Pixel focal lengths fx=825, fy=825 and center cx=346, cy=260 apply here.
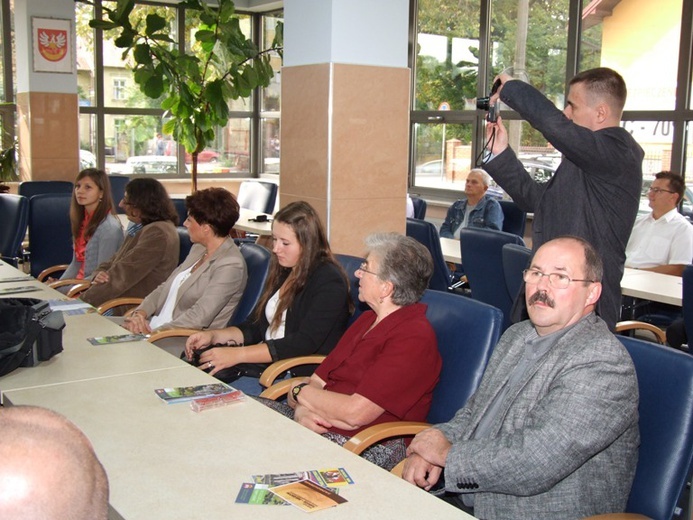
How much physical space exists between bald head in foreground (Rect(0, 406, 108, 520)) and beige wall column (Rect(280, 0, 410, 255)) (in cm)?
371

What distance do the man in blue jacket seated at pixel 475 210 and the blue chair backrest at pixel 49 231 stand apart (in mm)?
3010

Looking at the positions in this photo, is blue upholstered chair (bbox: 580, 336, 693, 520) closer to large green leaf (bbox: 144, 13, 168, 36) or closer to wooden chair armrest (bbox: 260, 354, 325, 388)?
wooden chair armrest (bbox: 260, 354, 325, 388)

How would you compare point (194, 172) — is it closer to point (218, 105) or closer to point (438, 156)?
point (218, 105)

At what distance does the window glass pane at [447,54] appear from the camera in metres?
8.59

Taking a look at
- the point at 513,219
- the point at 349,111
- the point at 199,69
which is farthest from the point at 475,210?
the point at 199,69

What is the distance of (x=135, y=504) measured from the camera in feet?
5.42

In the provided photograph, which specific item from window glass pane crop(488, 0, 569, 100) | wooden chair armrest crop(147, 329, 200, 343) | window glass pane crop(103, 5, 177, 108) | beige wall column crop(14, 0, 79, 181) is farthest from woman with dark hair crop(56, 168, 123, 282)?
window glass pane crop(103, 5, 177, 108)

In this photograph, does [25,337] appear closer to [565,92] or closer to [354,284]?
[354,284]

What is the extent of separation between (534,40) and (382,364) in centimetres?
605

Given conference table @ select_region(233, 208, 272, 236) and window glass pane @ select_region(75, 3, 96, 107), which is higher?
window glass pane @ select_region(75, 3, 96, 107)

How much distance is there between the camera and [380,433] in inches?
93.7

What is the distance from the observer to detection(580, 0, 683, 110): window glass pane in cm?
665

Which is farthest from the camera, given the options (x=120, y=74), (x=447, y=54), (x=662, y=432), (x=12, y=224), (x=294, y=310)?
(x=120, y=74)

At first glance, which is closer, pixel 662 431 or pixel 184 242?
pixel 662 431
